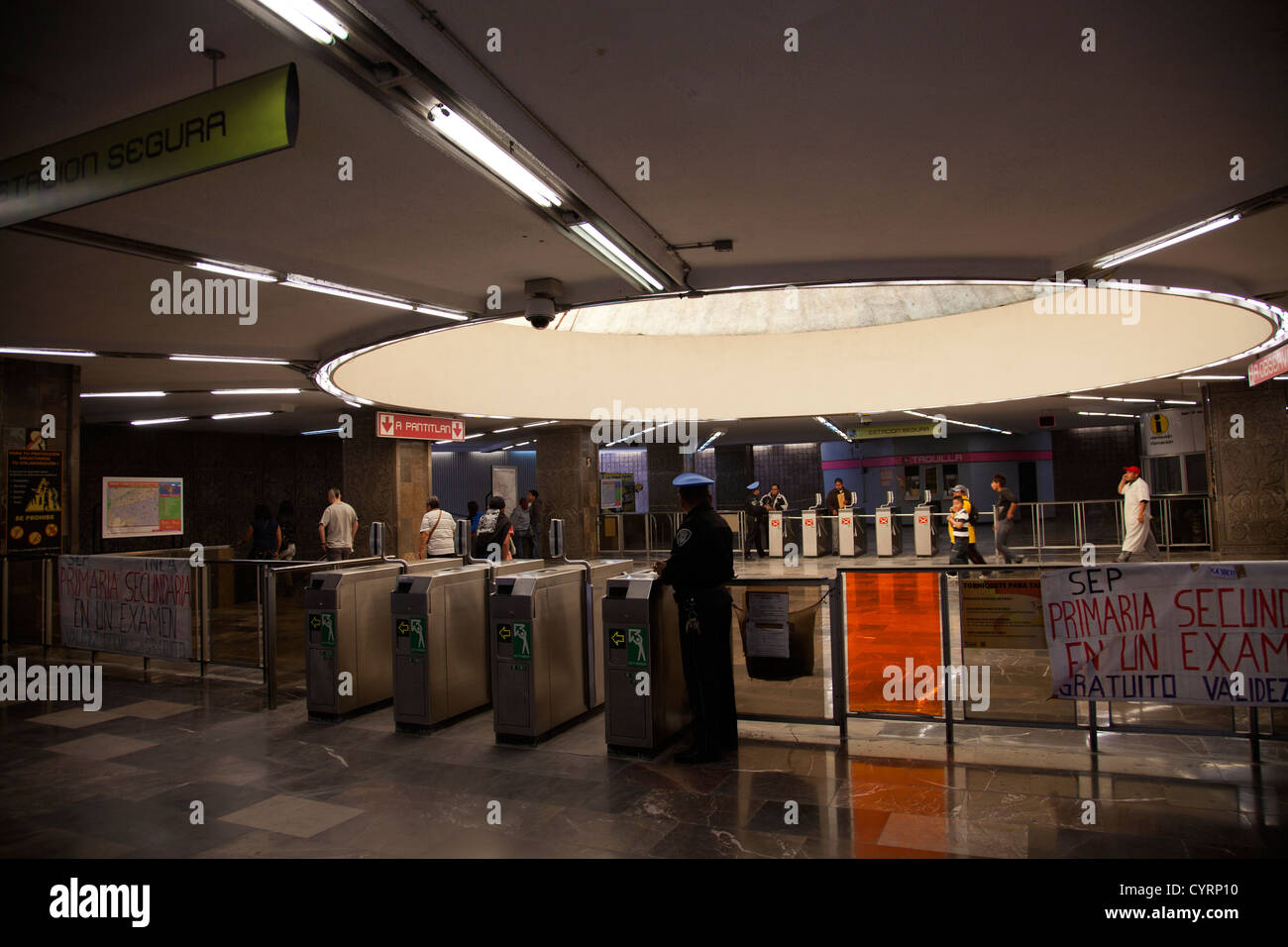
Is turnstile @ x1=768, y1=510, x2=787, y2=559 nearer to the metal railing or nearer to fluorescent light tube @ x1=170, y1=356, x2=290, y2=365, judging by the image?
the metal railing

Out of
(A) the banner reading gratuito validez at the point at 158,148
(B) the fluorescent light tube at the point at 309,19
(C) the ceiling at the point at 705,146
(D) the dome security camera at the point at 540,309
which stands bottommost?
(A) the banner reading gratuito validez at the point at 158,148

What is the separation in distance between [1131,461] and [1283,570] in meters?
30.1

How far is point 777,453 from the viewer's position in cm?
3422

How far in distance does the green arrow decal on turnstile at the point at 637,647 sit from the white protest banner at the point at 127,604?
543 cm

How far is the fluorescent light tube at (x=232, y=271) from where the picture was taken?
6.31 metres

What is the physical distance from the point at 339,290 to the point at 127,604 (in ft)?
15.1

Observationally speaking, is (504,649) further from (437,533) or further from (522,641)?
(437,533)

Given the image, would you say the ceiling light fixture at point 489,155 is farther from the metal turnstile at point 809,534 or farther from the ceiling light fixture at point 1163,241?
the metal turnstile at point 809,534

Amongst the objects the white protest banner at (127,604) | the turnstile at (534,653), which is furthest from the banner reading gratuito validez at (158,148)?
the white protest banner at (127,604)

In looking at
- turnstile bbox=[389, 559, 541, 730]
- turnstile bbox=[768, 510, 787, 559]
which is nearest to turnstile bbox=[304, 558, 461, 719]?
turnstile bbox=[389, 559, 541, 730]

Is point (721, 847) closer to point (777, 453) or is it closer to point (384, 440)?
point (384, 440)

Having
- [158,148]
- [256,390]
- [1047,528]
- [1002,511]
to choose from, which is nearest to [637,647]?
[158,148]

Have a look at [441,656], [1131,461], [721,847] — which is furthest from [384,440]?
[1131,461]

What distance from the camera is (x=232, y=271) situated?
6.52m
